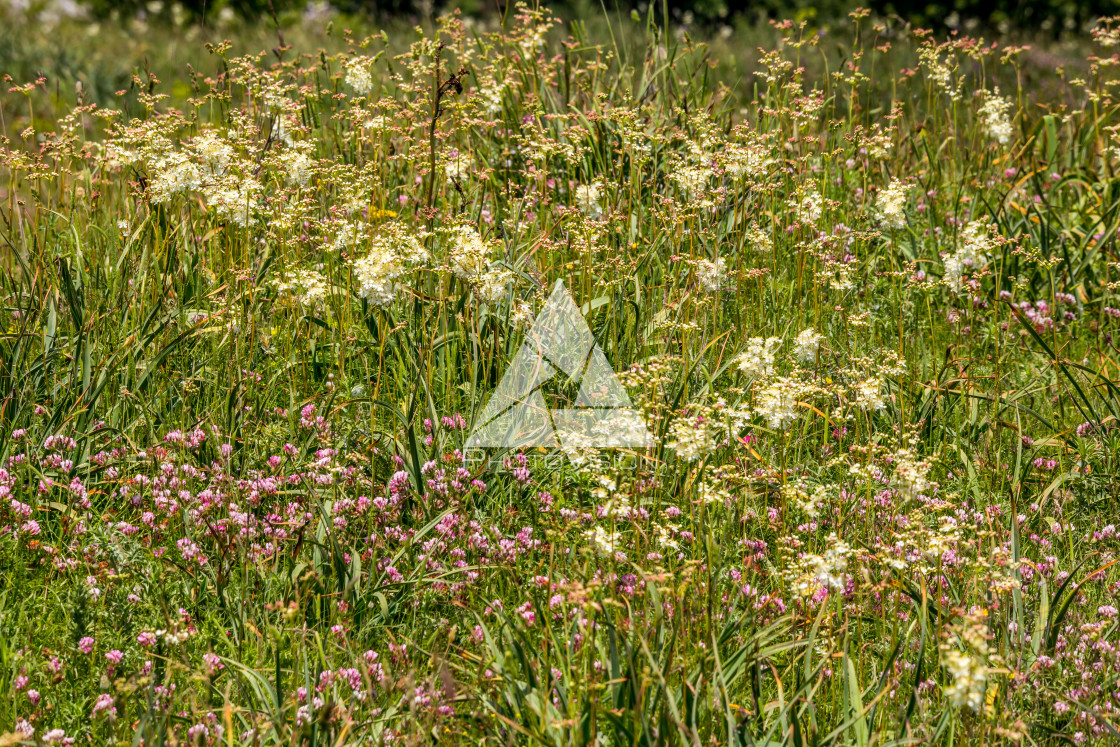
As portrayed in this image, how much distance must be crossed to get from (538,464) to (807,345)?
0.91 m

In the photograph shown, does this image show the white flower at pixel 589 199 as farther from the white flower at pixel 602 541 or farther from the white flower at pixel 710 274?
the white flower at pixel 602 541

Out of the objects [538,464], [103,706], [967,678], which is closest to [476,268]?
[538,464]

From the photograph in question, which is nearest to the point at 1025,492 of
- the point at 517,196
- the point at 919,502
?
the point at 919,502

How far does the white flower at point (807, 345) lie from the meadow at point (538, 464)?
16 mm

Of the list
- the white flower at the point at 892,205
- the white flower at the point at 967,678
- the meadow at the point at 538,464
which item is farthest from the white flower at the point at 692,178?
the white flower at the point at 967,678

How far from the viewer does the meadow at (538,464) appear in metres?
2.08

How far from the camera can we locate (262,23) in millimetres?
12742

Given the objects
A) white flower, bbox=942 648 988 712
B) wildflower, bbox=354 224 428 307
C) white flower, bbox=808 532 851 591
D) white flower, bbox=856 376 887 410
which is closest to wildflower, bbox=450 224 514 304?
wildflower, bbox=354 224 428 307

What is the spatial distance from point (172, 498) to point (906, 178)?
362 centimetres

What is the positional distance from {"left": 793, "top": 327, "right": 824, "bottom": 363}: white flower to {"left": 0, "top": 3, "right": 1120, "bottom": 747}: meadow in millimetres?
16

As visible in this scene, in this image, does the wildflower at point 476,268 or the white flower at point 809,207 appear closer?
the wildflower at point 476,268

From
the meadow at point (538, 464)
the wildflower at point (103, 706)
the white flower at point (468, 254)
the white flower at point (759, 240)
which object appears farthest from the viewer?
the white flower at point (759, 240)

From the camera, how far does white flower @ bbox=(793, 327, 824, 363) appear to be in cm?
304

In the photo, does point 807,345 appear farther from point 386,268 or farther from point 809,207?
point 386,268
